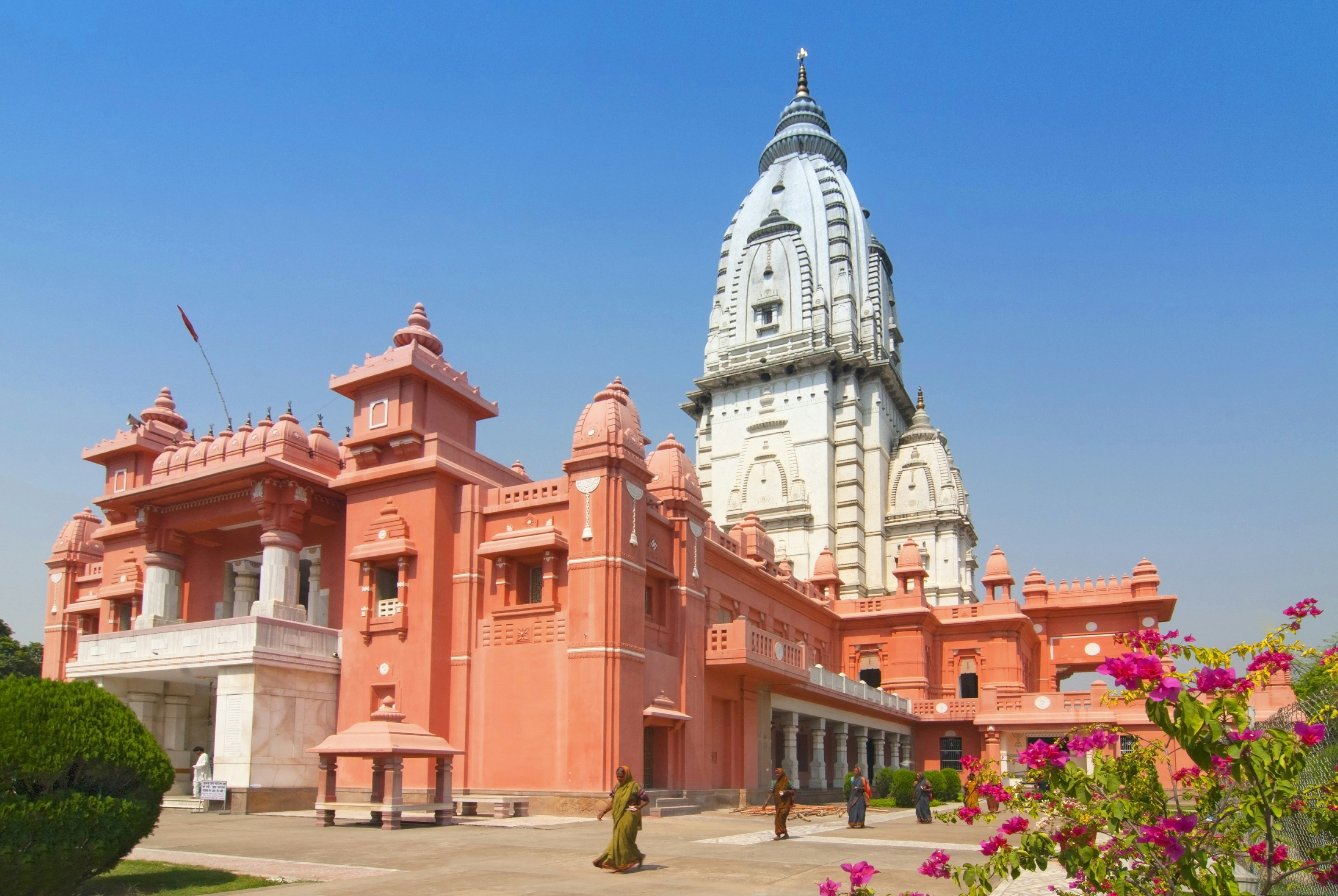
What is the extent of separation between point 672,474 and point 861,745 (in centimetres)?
1723

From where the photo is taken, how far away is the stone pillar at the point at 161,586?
31125mm

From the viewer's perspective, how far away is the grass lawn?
11.3 metres

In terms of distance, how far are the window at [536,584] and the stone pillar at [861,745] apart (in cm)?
1767

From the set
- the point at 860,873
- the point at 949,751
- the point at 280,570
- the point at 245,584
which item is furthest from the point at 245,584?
the point at 860,873

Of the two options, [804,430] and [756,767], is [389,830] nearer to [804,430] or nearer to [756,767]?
[756,767]

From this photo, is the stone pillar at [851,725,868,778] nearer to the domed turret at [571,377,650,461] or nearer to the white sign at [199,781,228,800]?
the domed turret at [571,377,650,461]

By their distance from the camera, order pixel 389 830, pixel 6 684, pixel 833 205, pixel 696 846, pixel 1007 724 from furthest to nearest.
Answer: pixel 833 205 < pixel 1007 724 < pixel 389 830 < pixel 696 846 < pixel 6 684

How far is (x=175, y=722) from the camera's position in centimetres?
2823

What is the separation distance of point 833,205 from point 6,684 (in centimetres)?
5744

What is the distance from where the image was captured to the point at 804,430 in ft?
192

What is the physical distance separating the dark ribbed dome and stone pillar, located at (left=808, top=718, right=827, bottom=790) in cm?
4322

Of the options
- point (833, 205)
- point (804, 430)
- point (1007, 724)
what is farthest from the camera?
point (833, 205)

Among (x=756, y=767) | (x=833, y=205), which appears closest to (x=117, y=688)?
(x=756, y=767)

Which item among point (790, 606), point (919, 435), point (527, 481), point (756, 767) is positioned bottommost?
point (756, 767)
